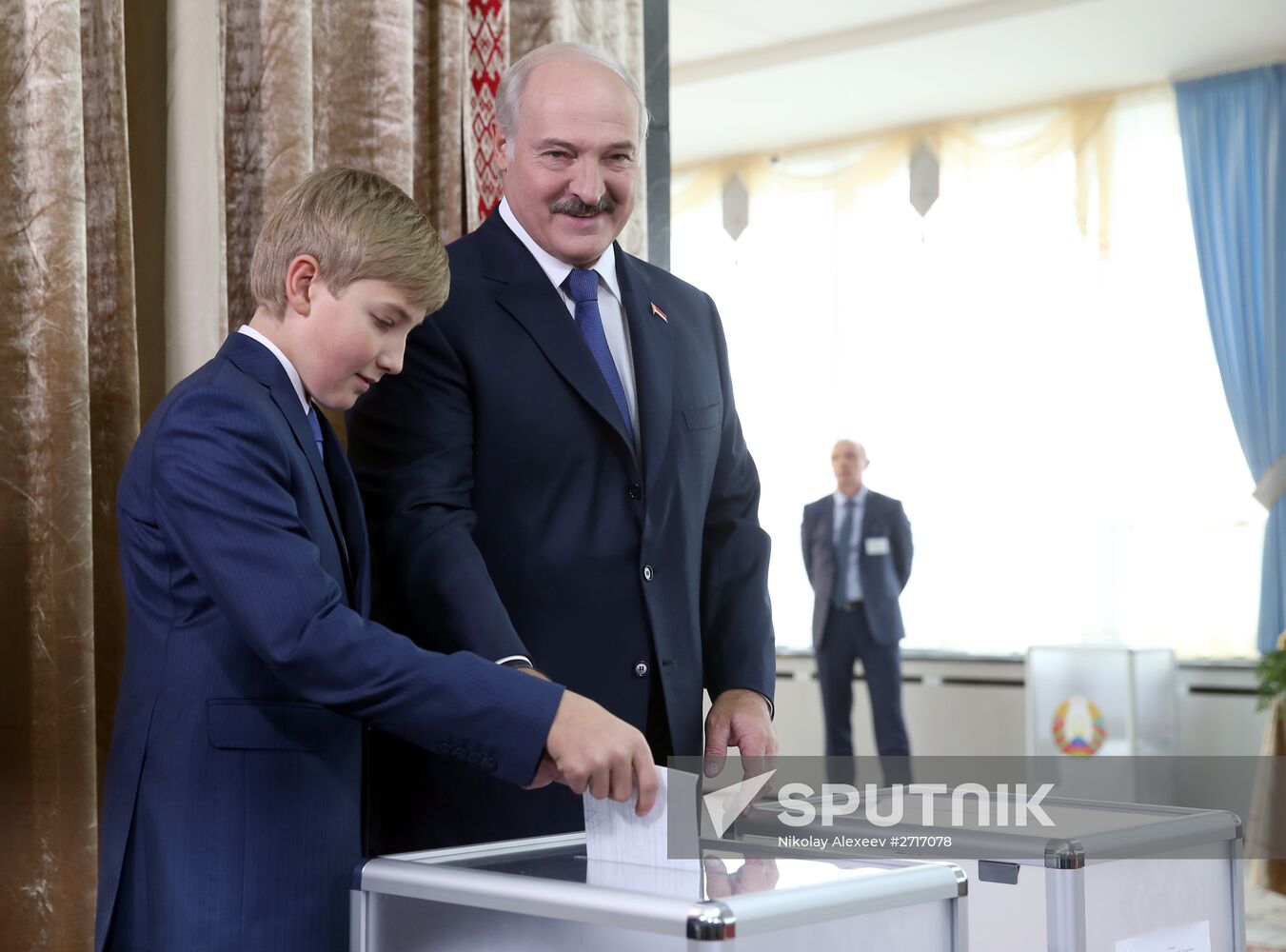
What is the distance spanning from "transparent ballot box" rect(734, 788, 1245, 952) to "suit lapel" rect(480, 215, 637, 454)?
46 centimetres

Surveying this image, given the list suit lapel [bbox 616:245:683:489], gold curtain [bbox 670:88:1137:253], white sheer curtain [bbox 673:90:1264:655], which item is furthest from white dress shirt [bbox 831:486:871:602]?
suit lapel [bbox 616:245:683:489]

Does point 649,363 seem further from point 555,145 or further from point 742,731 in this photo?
point 742,731

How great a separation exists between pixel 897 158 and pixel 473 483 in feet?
20.2

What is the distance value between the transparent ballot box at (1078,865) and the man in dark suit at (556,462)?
0.20m

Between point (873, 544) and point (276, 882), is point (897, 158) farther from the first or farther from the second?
point (276, 882)

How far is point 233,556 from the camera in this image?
1119mm

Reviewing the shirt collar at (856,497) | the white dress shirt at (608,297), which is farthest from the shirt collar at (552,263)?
the shirt collar at (856,497)

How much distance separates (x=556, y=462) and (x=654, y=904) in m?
0.67

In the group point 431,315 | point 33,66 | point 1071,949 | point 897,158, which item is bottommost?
point 1071,949

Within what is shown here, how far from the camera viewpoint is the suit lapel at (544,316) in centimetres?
155

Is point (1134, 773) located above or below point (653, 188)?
below

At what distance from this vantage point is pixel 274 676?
3.90 feet

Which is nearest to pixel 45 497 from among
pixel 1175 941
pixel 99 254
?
pixel 99 254

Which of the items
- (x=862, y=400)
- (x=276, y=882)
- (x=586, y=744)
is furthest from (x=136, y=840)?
(x=862, y=400)
